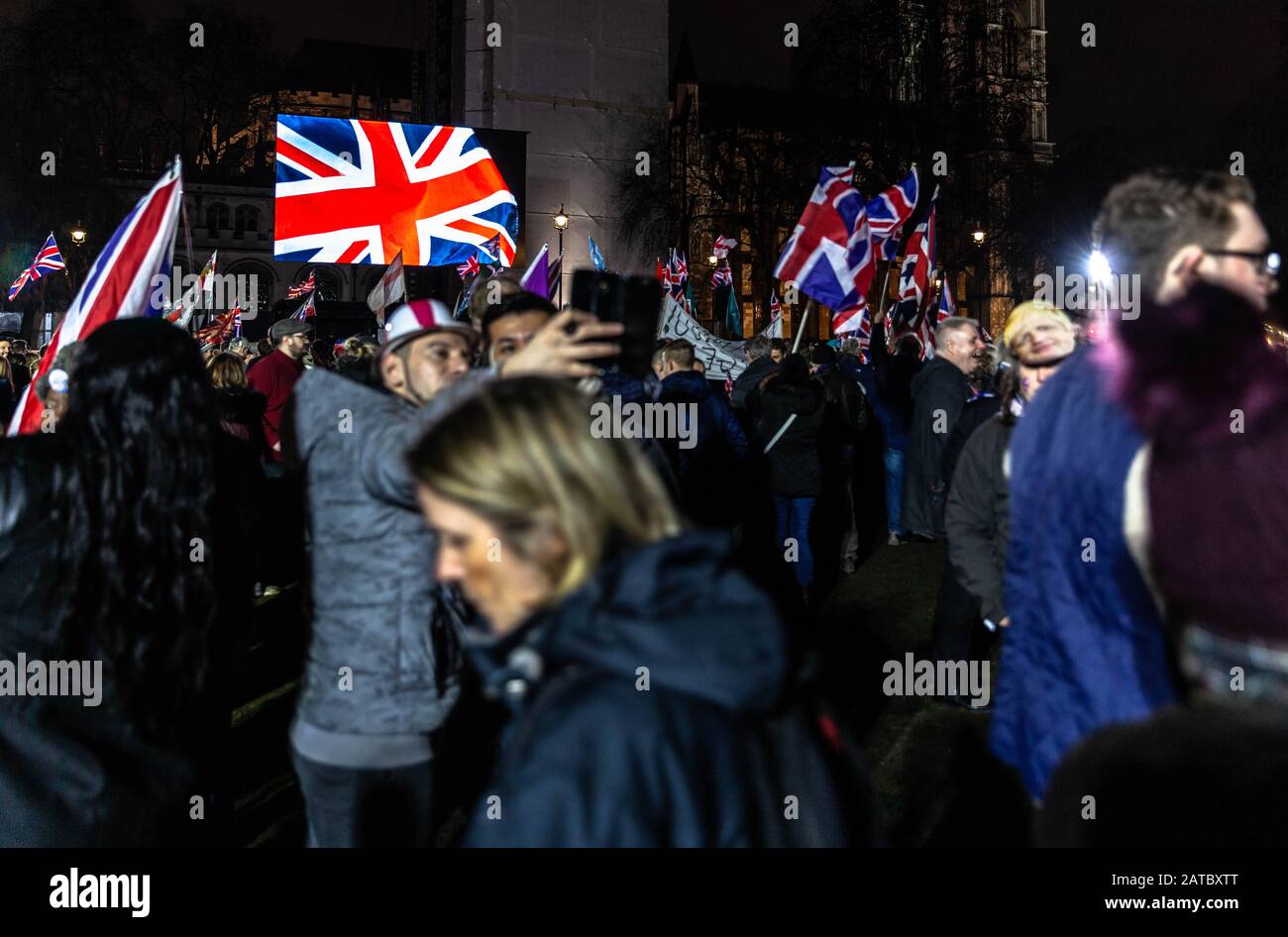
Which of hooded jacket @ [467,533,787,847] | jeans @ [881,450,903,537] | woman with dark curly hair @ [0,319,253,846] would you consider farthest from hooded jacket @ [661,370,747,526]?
hooded jacket @ [467,533,787,847]

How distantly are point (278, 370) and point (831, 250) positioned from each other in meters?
4.60

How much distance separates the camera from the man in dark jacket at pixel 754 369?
11070mm

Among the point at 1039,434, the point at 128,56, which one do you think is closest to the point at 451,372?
the point at 1039,434

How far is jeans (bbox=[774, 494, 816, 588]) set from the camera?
8.70 m

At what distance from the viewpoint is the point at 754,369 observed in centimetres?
1124

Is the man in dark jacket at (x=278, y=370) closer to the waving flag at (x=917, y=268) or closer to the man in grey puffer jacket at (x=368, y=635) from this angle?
the waving flag at (x=917, y=268)

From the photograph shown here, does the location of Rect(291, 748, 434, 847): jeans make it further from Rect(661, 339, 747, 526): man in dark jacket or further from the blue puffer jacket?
Rect(661, 339, 747, 526): man in dark jacket

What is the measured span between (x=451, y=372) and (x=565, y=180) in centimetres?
3010

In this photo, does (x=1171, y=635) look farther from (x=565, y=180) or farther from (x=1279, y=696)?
(x=565, y=180)

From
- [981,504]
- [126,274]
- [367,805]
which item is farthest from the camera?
[981,504]

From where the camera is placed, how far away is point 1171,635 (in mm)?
1876

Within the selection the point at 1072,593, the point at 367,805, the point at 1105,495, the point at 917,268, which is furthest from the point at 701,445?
the point at 1105,495
